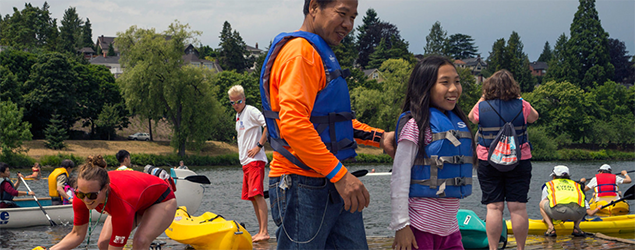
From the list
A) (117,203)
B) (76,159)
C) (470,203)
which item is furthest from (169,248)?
(76,159)

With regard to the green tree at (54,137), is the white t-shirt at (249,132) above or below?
above

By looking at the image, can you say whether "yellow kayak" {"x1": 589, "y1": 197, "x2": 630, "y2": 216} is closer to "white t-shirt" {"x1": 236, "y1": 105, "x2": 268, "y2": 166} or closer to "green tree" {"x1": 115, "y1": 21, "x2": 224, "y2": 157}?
"white t-shirt" {"x1": 236, "y1": 105, "x2": 268, "y2": 166}

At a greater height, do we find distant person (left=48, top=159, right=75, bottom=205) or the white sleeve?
the white sleeve

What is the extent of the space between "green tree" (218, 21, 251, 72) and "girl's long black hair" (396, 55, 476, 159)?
11516 centimetres

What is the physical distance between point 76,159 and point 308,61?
44773mm

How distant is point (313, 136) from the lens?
2623 millimetres

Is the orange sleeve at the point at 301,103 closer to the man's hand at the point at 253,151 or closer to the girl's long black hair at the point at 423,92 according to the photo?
the girl's long black hair at the point at 423,92

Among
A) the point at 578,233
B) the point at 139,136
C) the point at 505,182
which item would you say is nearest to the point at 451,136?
the point at 505,182

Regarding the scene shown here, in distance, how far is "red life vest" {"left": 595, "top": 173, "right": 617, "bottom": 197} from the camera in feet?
35.8

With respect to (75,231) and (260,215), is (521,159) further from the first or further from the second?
(75,231)

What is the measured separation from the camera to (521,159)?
520 centimetres

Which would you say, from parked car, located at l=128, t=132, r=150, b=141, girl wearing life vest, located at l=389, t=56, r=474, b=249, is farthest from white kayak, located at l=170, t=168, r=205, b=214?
parked car, located at l=128, t=132, r=150, b=141

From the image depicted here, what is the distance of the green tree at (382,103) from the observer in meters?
63.6

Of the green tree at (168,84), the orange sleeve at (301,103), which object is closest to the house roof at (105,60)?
the green tree at (168,84)
